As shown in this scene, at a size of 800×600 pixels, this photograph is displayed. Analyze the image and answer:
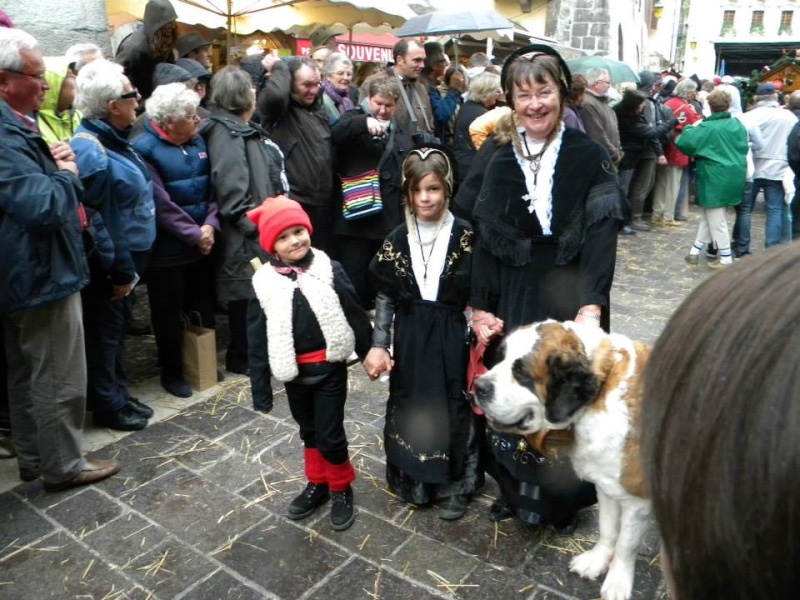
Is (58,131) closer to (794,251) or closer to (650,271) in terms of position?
(794,251)

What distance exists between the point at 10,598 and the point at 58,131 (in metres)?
2.90

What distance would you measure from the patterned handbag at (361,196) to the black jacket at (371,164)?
7 cm

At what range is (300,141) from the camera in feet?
19.5

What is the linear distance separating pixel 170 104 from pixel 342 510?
3.05m

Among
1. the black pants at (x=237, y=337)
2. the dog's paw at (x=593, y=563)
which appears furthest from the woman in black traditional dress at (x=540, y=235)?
the black pants at (x=237, y=337)

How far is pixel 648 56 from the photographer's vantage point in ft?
103

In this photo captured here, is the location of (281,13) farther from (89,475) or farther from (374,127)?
(89,475)

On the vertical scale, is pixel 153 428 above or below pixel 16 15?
below

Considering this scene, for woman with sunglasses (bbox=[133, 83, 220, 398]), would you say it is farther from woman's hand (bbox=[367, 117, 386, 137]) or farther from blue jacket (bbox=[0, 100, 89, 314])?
woman's hand (bbox=[367, 117, 386, 137])

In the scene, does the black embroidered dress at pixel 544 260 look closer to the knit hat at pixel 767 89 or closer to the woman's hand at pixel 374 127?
the woman's hand at pixel 374 127

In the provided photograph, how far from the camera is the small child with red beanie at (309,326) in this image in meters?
3.30

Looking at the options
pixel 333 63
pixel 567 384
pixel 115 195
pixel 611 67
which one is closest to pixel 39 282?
pixel 115 195

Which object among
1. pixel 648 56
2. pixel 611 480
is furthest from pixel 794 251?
pixel 648 56

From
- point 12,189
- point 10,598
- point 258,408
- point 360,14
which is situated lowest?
point 10,598
